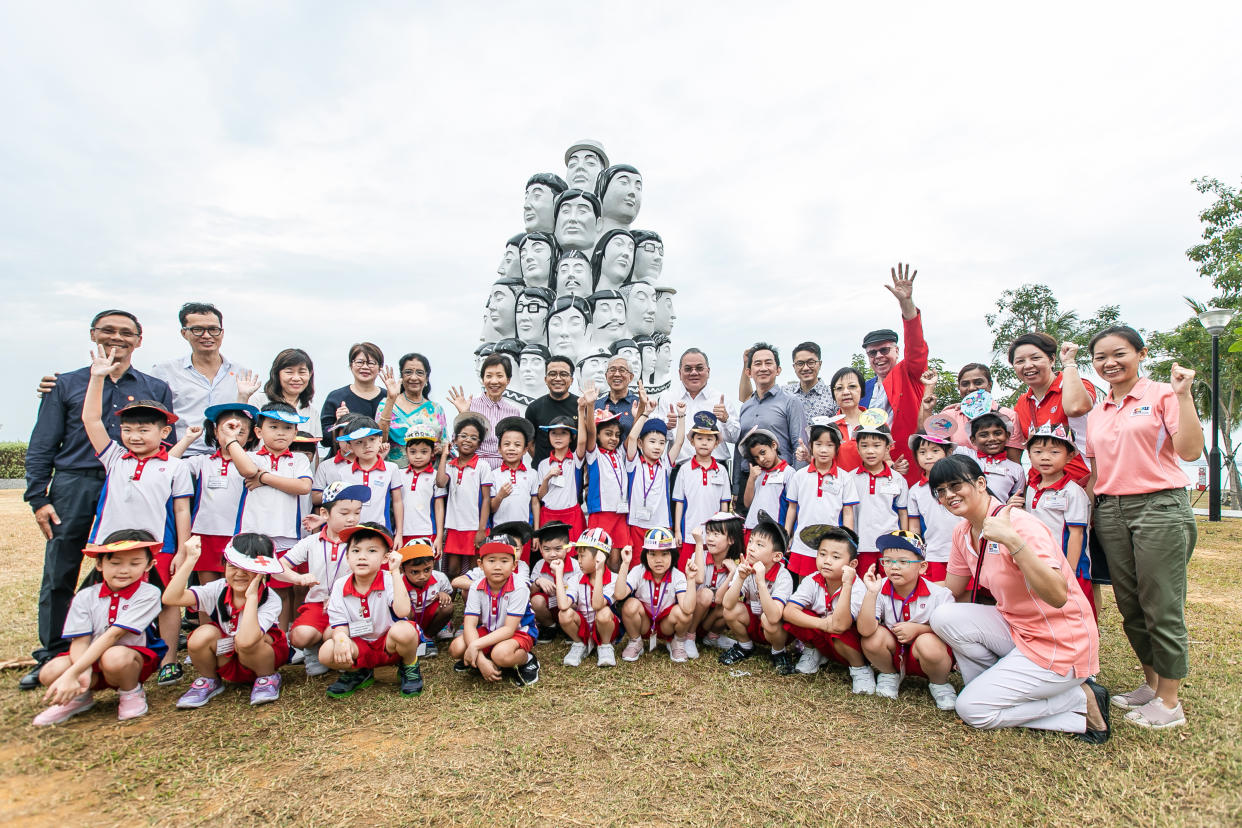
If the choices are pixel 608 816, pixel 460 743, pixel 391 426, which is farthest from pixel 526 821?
pixel 391 426

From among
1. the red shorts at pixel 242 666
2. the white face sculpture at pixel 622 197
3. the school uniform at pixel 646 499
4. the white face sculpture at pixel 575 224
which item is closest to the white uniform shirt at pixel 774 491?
the school uniform at pixel 646 499

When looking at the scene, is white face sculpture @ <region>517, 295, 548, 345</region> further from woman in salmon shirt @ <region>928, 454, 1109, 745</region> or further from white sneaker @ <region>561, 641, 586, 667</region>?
woman in salmon shirt @ <region>928, 454, 1109, 745</region>

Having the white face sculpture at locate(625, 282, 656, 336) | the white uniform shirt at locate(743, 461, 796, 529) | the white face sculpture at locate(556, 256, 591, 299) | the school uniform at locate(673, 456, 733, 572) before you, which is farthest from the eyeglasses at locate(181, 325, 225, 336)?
the white face sculpture at locate(625, 282, 656, 336)

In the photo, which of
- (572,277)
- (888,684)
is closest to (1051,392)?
(888,684)

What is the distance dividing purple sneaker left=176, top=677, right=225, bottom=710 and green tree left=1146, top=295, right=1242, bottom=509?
52.5 ft

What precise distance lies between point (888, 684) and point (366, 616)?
2.97 meters

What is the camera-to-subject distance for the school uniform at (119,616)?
123 inches

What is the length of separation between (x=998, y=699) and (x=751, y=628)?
1.46 meters

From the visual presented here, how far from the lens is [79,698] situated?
3086 millimetres

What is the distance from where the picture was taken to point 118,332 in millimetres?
3783

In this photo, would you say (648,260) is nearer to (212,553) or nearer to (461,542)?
(461,542)

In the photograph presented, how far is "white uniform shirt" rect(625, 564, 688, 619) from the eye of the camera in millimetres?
4102

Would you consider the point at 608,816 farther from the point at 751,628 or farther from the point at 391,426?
the point at 391,426

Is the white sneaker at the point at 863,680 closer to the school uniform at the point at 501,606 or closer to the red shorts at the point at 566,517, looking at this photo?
the school uniform at the point at 501,606
